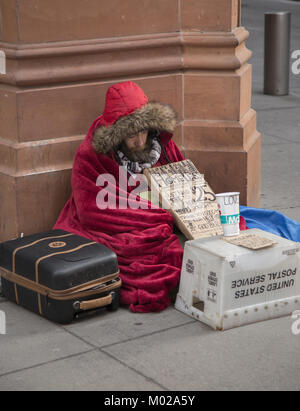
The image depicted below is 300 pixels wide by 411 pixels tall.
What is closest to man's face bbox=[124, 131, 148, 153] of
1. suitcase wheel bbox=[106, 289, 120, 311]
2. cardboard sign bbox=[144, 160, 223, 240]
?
cardboard sign bbox=[144, 160, 223, 240]

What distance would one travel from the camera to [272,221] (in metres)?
5.53

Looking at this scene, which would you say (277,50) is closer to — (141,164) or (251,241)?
(141,164)

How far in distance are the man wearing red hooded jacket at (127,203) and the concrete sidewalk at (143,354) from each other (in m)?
0.20

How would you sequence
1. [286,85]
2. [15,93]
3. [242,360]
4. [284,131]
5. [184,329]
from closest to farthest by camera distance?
1. [242,360]
2. [184,329]
3. [15,93]
4. [284,131]
5. [286,85]

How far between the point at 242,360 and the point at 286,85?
7.51 m

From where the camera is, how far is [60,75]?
4.99 metres

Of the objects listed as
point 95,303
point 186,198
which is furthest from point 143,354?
point 186,198

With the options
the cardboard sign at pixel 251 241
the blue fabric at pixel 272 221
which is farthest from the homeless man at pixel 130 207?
the blue fabric at pixel 272 221

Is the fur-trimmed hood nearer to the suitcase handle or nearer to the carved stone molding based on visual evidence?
the carved stone molding

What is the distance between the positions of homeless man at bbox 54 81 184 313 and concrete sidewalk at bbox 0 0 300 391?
192 millimetres

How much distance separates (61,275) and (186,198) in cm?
110

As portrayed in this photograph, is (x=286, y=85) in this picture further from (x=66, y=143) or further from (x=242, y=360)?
(x=242, y=360)

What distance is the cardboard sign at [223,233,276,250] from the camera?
4.23 meters

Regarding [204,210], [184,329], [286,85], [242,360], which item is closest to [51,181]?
[204,210]
